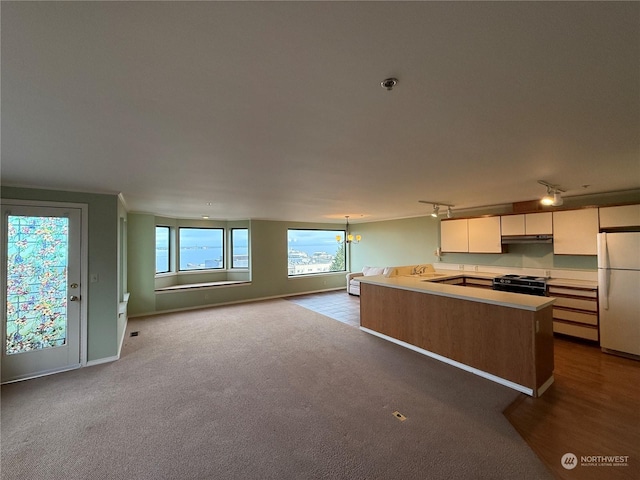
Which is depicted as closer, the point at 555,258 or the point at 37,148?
the point at 37,148

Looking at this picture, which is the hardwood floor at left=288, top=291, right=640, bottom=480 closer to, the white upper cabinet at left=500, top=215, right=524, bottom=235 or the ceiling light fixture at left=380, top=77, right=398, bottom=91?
the white upper cabinet at left=500, top=215, right=524, bottom=235

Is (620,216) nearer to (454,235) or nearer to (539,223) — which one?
(539,223)

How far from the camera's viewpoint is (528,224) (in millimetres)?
4871

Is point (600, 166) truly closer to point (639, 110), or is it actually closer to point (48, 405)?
point (639, 110)

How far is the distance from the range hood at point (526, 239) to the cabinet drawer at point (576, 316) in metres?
1.20

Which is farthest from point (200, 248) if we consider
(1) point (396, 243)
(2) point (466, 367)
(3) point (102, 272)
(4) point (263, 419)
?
(2) point (466, 367)

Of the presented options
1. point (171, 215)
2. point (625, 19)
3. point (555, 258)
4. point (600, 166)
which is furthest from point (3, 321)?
point (555, 258)

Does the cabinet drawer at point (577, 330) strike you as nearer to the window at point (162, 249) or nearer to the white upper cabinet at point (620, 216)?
the white upper cabinet at point (620, 216)

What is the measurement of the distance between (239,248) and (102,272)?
4.19 metres

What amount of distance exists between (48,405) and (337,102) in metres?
3.92

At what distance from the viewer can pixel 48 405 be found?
2.67m

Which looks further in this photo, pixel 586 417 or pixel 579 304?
pixel 579 304

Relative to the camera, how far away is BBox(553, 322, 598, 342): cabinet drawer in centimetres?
391

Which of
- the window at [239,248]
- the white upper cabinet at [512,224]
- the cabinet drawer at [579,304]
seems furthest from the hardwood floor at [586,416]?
the window at [239,248]
